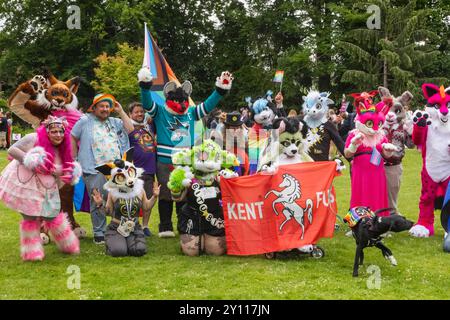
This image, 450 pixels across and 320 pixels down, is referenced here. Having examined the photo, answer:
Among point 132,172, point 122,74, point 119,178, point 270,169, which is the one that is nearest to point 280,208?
point 270,169

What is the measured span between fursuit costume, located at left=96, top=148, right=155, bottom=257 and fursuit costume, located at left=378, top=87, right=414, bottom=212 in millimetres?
3429

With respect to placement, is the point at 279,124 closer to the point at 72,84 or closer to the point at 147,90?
the point at 147,90

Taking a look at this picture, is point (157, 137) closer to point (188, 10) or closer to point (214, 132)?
point (214, 132)

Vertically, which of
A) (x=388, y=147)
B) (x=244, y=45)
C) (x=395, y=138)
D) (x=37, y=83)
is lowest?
(x=388, y=147)

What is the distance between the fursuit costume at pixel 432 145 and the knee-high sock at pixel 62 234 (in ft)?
14.7

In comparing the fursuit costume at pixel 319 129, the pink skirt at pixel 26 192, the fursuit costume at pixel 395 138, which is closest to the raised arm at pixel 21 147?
the pink skirt at pixel 26 192

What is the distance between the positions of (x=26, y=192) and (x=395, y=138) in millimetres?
5067

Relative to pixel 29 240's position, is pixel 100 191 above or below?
above

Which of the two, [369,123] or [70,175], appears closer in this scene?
[70,175]

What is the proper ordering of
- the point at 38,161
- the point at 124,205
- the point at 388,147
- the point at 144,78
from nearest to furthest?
the point at 38,161 < the point at 124,205 < the point at 144,78 < the point at 388,147

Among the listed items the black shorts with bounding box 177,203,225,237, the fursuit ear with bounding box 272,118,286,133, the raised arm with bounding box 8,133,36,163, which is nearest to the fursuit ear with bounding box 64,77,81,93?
the raised arm with bounding box 8,133,36,163

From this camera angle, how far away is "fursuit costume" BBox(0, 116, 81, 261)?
586 centimetres

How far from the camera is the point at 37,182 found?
5.96 m

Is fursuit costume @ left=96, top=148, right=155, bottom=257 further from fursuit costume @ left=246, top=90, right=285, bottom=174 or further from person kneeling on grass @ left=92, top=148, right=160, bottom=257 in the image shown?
fursuit costume @ left=246, top=90, right=285, bottom=174
